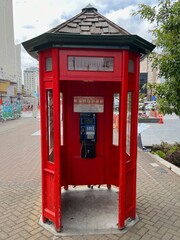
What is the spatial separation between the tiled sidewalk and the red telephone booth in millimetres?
271

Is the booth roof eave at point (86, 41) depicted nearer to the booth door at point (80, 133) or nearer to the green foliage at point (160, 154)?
the booth door at point (80, 133)

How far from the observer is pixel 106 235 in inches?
126

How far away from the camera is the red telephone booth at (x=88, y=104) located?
297cm

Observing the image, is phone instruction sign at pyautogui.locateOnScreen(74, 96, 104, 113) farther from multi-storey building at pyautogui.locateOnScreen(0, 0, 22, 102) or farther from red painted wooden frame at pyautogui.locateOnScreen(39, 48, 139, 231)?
multi-storey building at pyautogui.locateOnScreen(0, 0, 22, 102)

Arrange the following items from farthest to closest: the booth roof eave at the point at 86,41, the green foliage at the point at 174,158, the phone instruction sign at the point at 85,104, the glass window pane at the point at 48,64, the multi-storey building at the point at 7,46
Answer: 1. the multi-storey building at the point at 7,46
2. the green foliage at the point at 174,158
3. the phone instruction sign at the point at 85,104
4. the glass window pane at the point at 48,64
5. the booth roof eave at the point at 86,41

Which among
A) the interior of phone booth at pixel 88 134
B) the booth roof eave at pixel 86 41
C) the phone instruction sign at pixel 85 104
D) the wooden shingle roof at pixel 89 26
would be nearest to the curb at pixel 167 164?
the interior of phone booth at pixel 88 134

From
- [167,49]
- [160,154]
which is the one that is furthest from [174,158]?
[167,49]

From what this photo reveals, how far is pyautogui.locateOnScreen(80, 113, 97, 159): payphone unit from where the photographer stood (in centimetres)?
402

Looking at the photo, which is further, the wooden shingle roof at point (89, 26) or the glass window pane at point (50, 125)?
the glass window pane at point (50, 125)

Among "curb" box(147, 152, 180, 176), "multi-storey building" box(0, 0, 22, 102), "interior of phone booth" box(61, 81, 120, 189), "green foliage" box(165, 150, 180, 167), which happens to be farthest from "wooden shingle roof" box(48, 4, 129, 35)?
"multi-storey building" box(0, 0, 22, 102)

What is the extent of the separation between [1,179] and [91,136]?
2743 mm

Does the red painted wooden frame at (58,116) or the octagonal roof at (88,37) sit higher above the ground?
the octagonal roof at (88,37)

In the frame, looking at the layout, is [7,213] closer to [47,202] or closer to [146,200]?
[47,202]

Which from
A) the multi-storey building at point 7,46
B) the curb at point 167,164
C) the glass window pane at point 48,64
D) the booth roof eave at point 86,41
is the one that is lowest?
the curb at point 167,164
